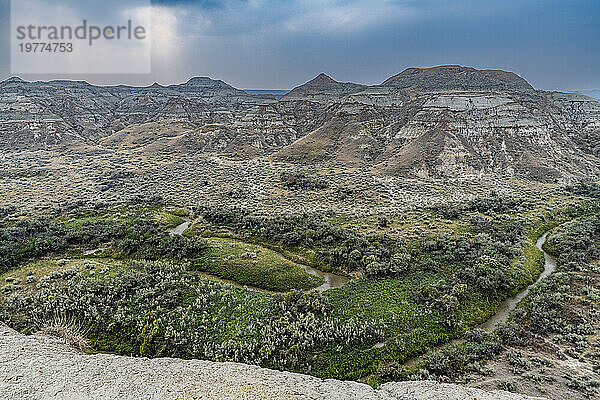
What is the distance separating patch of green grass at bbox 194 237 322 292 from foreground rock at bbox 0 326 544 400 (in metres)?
11.7

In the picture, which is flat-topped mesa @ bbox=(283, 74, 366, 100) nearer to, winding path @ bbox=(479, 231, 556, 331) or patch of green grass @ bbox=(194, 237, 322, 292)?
patch of green grass @ bbox=(194, 237, 322, 292)

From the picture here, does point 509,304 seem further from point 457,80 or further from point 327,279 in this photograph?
point 457,80

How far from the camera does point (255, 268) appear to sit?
3127cm

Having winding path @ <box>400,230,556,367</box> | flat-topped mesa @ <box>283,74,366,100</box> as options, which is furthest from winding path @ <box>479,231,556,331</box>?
flat-topped mesa @ <box>283,74,366,100</box>

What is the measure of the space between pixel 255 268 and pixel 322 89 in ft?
367

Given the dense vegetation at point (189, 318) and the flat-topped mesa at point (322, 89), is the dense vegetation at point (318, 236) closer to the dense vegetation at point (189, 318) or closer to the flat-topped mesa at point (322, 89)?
the dense vegetation at point (189, 318)

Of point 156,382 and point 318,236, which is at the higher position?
point 318,236

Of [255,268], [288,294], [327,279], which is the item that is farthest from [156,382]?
[327,279]

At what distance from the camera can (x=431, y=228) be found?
128ft

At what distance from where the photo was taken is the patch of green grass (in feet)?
96.7

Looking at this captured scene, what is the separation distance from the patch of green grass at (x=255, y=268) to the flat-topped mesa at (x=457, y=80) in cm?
8884

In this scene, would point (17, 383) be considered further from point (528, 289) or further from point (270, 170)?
point (270, 170)

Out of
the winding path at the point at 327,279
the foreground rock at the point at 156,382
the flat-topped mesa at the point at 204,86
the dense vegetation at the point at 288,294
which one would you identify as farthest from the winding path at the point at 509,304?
the flat-topped mesa at the point at 204,86

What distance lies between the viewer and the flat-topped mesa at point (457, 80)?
9838 centimetres
